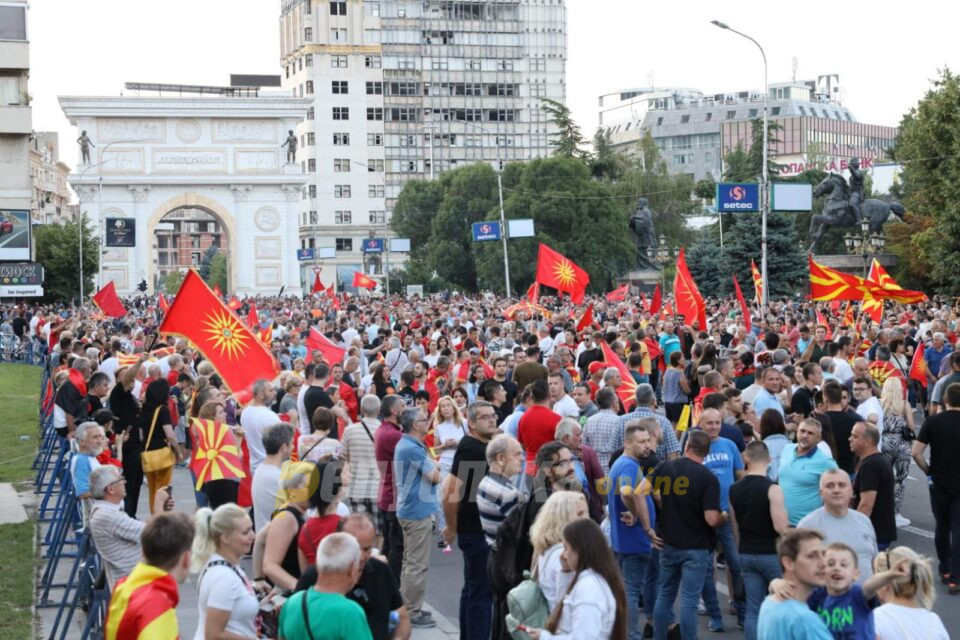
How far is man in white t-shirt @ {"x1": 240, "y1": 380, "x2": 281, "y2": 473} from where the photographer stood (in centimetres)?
1223

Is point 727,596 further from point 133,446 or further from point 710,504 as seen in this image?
point 133,446

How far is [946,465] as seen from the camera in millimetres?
11133

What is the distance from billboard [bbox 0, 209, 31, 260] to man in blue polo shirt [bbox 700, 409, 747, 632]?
46.2m

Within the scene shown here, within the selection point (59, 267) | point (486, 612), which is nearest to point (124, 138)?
point (59, 267)

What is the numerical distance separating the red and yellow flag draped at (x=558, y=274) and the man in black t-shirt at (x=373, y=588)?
24.9m

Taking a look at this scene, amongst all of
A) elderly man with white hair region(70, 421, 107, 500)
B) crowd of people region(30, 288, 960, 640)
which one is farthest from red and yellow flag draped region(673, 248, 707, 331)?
elderly man with white hair region(70, 421, 107, 500)

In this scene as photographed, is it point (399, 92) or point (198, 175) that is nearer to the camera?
point (198, 175)

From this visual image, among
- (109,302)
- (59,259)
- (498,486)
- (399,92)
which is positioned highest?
(399,92)

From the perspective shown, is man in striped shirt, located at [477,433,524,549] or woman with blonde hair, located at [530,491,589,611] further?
man in striped shirt, located at [477,433,524,549]

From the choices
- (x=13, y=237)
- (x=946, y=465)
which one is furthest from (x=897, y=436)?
(x=13, y=237)

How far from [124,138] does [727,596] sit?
247ft

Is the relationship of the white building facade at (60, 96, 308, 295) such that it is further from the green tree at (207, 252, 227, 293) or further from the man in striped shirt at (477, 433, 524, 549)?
the man in striped shirt at (477, 433, 524, 549)

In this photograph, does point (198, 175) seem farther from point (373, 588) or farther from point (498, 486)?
point (373, 588)

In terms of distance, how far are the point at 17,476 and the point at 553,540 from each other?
586 inches
